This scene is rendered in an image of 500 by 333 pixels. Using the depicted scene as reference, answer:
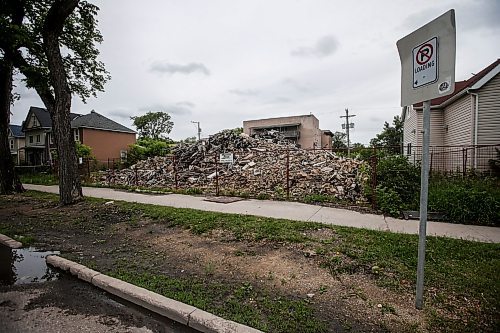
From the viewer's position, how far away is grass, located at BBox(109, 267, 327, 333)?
260 centimetres

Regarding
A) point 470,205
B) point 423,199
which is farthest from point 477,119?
point 423,199

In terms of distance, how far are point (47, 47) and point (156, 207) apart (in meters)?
6.66

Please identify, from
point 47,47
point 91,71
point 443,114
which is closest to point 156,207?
point 47,47

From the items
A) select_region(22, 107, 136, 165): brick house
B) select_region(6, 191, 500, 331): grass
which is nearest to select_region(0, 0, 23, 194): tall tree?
select_region(6, 191, 500, 331): grass

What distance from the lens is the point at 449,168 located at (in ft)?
44.8

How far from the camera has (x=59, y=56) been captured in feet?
30.4

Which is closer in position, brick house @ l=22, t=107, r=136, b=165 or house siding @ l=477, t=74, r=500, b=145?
house siding @ l=477, t=74, r=500, b=145

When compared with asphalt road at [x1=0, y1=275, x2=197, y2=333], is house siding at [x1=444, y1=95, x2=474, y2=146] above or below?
above

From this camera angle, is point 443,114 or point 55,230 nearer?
point 55,230

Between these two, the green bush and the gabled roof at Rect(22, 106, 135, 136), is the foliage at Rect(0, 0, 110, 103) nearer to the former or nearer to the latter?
the green bush

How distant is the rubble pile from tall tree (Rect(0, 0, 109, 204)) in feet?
16.2

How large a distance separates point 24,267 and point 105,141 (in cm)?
3388

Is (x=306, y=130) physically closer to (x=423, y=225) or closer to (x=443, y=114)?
(x=443, y=114)

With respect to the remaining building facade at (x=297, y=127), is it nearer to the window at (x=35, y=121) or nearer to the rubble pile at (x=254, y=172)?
the rubble pile at (x=254, y=172)
